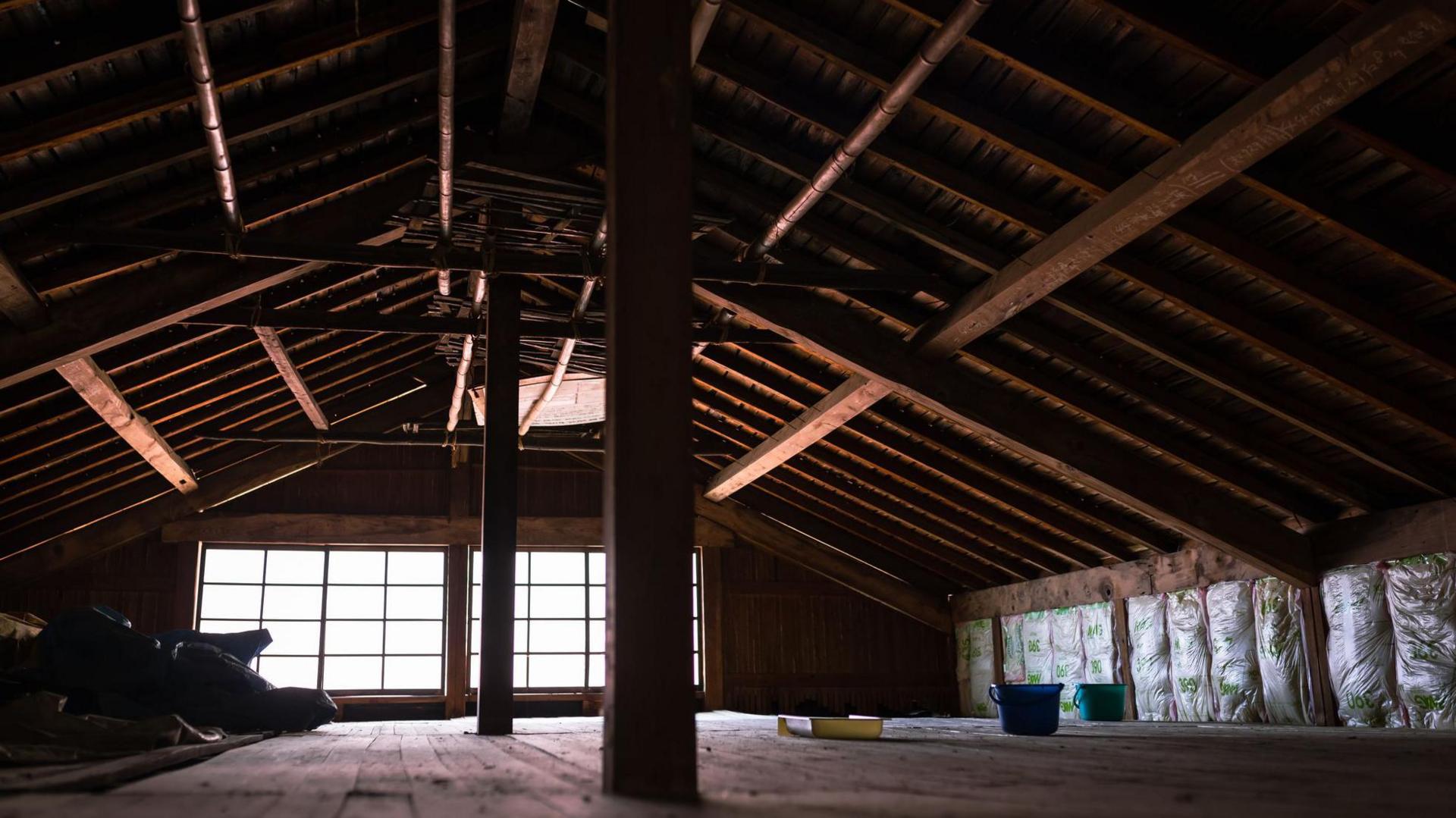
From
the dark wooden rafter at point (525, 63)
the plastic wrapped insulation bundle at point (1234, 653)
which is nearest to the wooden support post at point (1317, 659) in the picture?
the plastic wrapped insulation bundle at point (1234, 653)

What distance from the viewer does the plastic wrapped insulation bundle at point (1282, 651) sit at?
8.58 metres

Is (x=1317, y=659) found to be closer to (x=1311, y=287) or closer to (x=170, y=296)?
(x=1311, y=287)

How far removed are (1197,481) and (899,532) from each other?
4842 mm

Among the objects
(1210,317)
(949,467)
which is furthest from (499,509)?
(1210,317)

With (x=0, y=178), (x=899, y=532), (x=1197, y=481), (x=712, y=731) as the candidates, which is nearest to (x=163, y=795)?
(x=0, y=178)

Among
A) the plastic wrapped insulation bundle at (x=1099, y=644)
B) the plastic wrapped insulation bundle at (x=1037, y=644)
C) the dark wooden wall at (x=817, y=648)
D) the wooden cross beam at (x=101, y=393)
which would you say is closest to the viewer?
the wooden cross beam at (x=101, y=393)

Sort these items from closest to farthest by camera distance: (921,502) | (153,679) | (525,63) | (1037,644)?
1. (525,63)
2. (153,679)
3. (921,502)
4. (1037,644)

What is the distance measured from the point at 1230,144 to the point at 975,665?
9.46 m

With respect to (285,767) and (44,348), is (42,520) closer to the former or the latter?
(44,348)

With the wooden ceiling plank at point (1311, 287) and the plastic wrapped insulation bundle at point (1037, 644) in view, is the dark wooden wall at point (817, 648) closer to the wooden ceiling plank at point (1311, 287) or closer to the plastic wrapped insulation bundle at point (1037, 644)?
the plastic wrapped insulation bundle at point (1037, 644)

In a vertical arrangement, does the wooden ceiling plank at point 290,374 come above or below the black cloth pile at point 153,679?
above

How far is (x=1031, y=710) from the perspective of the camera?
22.9 ft

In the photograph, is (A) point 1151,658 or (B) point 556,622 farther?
(B) point 556,622

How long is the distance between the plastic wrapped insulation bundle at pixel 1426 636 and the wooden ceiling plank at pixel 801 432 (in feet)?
12.6
